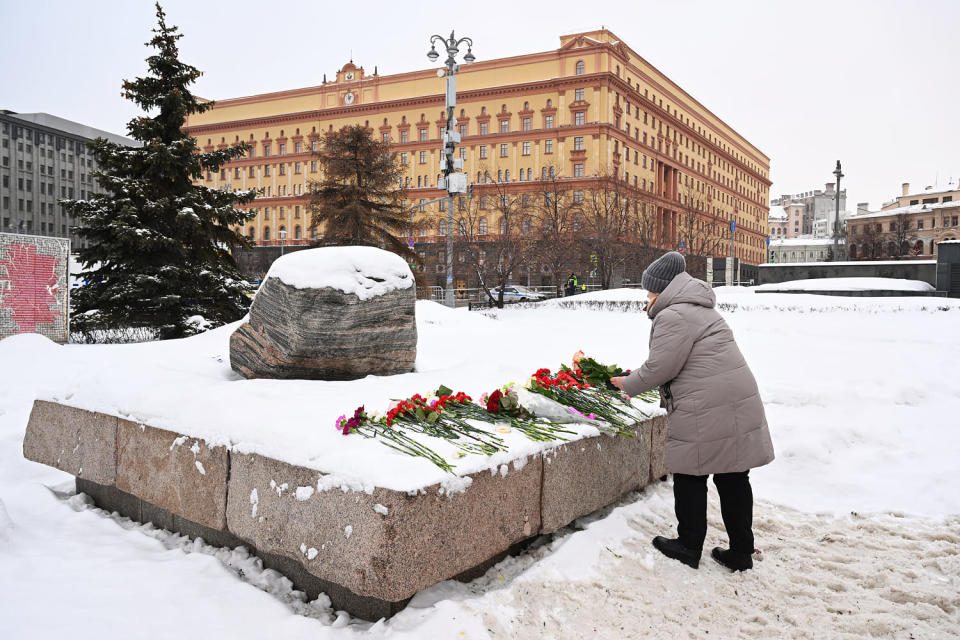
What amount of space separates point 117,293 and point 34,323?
1868 mm

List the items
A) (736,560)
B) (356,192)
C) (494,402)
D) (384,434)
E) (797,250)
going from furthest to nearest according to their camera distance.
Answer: (797,250), (356,192), (494,402), (736,560), (384,434)

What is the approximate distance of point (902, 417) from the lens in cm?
665

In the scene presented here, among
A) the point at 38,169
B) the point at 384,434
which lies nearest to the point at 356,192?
the point at 384,434

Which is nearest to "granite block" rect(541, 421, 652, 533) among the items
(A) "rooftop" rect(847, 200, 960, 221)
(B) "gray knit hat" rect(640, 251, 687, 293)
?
(B) "gray knit hat" rect(640, 251, 687, 293)

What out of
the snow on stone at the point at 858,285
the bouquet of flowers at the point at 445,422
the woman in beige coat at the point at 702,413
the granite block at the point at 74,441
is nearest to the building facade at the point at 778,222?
the snow on stone at the point at 858,285

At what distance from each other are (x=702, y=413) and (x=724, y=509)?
2.12 ft

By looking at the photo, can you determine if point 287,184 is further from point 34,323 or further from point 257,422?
point 257,422

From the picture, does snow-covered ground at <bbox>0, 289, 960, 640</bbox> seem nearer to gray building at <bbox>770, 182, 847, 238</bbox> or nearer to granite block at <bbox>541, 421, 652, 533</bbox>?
granite block at <bbox>541, 421, 652, 533</bbox>

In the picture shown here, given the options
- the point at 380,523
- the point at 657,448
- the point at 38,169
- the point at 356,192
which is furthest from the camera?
the point at 38,169

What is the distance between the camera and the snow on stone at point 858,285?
20.2 metres

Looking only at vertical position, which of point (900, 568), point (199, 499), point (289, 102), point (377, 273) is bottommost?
point (900, 568)

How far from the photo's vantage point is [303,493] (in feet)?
9.72

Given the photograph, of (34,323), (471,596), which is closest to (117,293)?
(34,323)

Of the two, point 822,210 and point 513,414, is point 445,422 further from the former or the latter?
point 822,210
